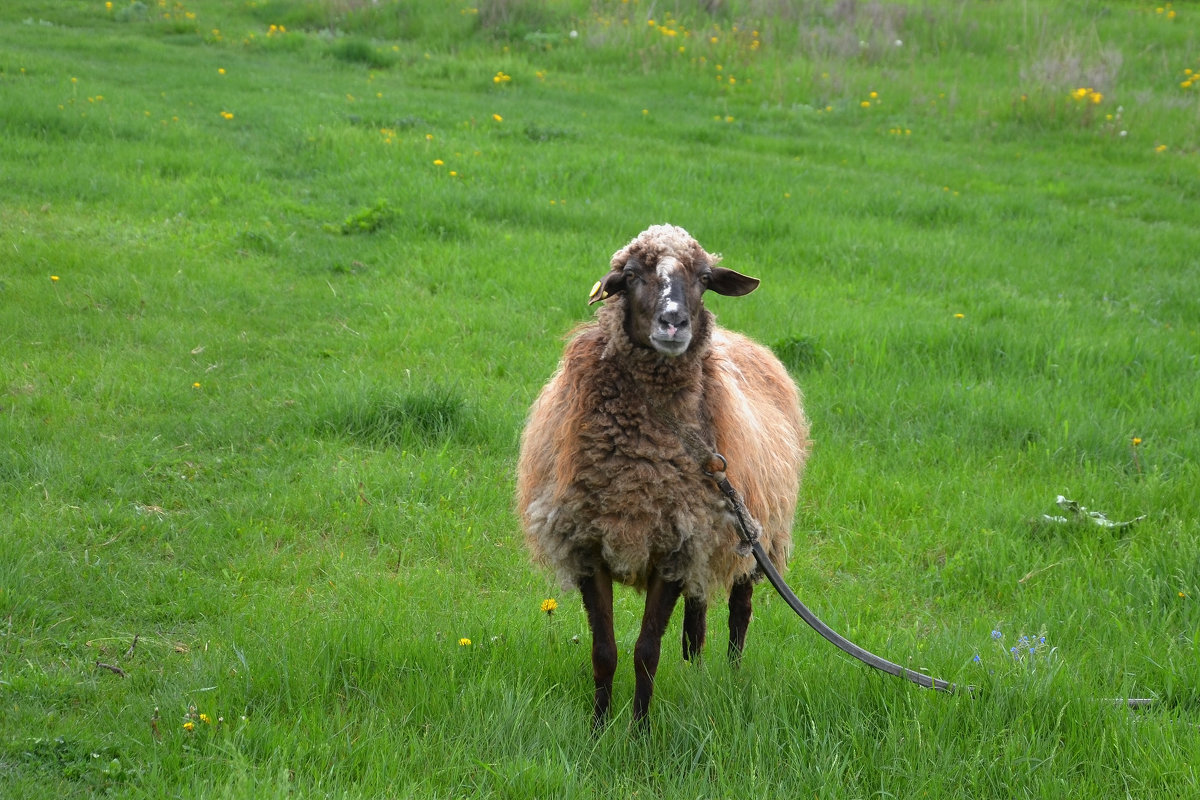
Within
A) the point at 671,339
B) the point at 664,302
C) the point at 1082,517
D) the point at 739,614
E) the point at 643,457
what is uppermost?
the point at 664,302

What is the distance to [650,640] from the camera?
3957mm

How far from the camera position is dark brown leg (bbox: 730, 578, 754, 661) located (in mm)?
4781

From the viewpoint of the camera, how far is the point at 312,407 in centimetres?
678

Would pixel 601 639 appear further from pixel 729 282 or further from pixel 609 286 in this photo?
pixel 729 282

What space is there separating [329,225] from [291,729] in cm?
752

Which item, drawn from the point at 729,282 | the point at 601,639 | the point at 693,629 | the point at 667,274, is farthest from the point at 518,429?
the point at 667,274

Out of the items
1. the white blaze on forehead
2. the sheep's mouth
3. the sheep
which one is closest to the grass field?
the sheep

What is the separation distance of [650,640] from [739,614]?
38.7 inches

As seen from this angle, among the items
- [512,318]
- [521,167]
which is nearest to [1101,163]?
[521,167]

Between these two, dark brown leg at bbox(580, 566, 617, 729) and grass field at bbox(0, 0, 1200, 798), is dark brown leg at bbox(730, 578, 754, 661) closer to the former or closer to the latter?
grass field at bbox(0, 0, 1200, 798)

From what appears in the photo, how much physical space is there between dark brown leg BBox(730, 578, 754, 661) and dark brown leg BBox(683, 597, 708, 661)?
8.8 inches

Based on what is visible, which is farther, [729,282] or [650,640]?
[729,282]

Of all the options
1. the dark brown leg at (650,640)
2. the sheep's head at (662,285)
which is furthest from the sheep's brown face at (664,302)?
the dark brown leg at (650,640)

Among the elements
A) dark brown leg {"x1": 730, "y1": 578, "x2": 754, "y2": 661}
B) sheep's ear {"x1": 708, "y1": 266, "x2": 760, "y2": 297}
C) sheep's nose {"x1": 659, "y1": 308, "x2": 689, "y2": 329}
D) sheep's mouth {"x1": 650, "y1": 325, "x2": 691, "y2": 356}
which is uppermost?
sheep's ear {"x1": 708, "y1": 266, "x2": 760, "y2": 297}
